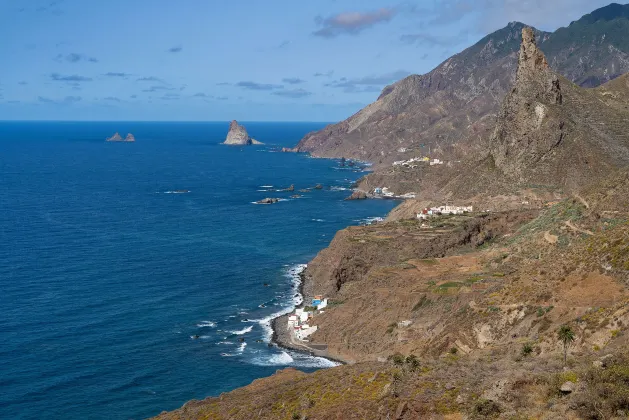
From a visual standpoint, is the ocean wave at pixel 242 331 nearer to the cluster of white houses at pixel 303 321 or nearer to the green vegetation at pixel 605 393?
the cluster of white houses at pixel 303 321

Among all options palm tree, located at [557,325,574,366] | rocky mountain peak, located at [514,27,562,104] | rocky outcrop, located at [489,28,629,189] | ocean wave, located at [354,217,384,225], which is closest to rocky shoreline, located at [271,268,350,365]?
palm tree, located at [557,325,574,366]

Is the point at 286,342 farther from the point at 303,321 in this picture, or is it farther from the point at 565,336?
the point at 565,336

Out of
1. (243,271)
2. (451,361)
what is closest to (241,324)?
(243,271)

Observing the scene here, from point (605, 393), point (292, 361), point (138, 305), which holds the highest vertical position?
point (605, 393)

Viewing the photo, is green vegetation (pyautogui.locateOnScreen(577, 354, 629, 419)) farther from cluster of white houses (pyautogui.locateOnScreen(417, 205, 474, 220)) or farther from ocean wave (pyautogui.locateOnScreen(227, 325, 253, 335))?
cluster of white houses (pyautogui.locateOnScreen(417, 205, 474, 220))

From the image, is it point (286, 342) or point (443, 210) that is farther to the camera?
point (443, 210)

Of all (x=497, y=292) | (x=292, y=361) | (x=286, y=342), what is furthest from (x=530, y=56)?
(x=292, y=361)
